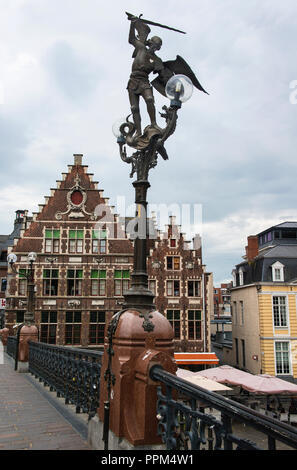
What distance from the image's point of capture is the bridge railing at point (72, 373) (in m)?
5.57

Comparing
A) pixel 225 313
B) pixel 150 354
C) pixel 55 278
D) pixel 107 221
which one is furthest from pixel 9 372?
pixel 225 313

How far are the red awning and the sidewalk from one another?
20900 mm

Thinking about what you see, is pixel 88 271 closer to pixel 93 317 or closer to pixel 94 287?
pixel 94 287

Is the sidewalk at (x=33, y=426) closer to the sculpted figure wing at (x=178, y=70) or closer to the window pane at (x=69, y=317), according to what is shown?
the sculpted figure wing at (x=178, y=70)

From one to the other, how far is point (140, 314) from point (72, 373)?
3.82 meters

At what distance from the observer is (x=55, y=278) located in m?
29.8

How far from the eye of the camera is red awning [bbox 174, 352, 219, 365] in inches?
1120

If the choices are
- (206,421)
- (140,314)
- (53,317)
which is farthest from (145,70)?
(53,317)

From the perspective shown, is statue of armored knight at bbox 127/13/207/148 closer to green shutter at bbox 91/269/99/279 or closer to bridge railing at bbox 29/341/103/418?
bridge railing at bbox 29/341/103/418

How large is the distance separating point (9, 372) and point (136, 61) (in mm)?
12073

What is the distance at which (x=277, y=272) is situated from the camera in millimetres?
30203

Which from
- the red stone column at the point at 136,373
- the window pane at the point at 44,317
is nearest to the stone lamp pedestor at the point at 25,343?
the red stone column at the point at 136,373
